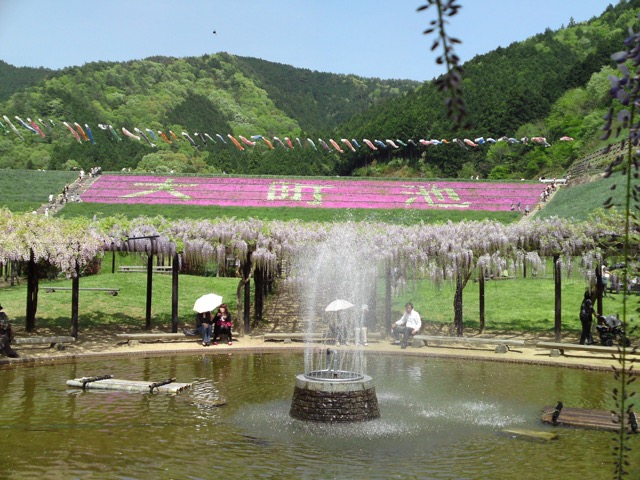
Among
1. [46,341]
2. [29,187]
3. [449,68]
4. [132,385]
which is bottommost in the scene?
[132,385]

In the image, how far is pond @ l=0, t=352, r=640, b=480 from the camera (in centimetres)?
1000

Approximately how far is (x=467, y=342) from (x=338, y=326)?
411 centimetres

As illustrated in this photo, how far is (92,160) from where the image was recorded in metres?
105

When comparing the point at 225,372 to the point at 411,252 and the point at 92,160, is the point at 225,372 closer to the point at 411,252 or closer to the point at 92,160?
the point at 411,252

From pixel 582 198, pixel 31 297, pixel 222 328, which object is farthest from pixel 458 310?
pixel 582 198

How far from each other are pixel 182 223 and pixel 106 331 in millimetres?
4387

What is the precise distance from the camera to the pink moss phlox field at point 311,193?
6606 cm

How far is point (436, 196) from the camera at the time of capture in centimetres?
6919

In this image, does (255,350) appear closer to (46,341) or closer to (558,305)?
(46,341)

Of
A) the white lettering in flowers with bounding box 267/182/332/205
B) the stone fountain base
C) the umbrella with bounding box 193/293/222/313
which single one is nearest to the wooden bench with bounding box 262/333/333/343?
the umbrella with bounding box 193/293/222/313

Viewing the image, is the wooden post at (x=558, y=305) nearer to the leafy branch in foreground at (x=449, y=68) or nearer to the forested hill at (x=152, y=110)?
the leafy branch in foreground at (x=449, y=68)

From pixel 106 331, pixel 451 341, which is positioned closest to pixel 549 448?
pixel 451 341

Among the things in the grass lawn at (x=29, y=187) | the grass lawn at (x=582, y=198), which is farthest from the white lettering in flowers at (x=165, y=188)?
the grass lawn at (x=582, y=198)

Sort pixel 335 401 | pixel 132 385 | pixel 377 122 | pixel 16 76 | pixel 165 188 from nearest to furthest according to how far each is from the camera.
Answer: pixel 335 401, pixel 132 385, pixel 165 188, pixel 377 122, pixel 16 76
